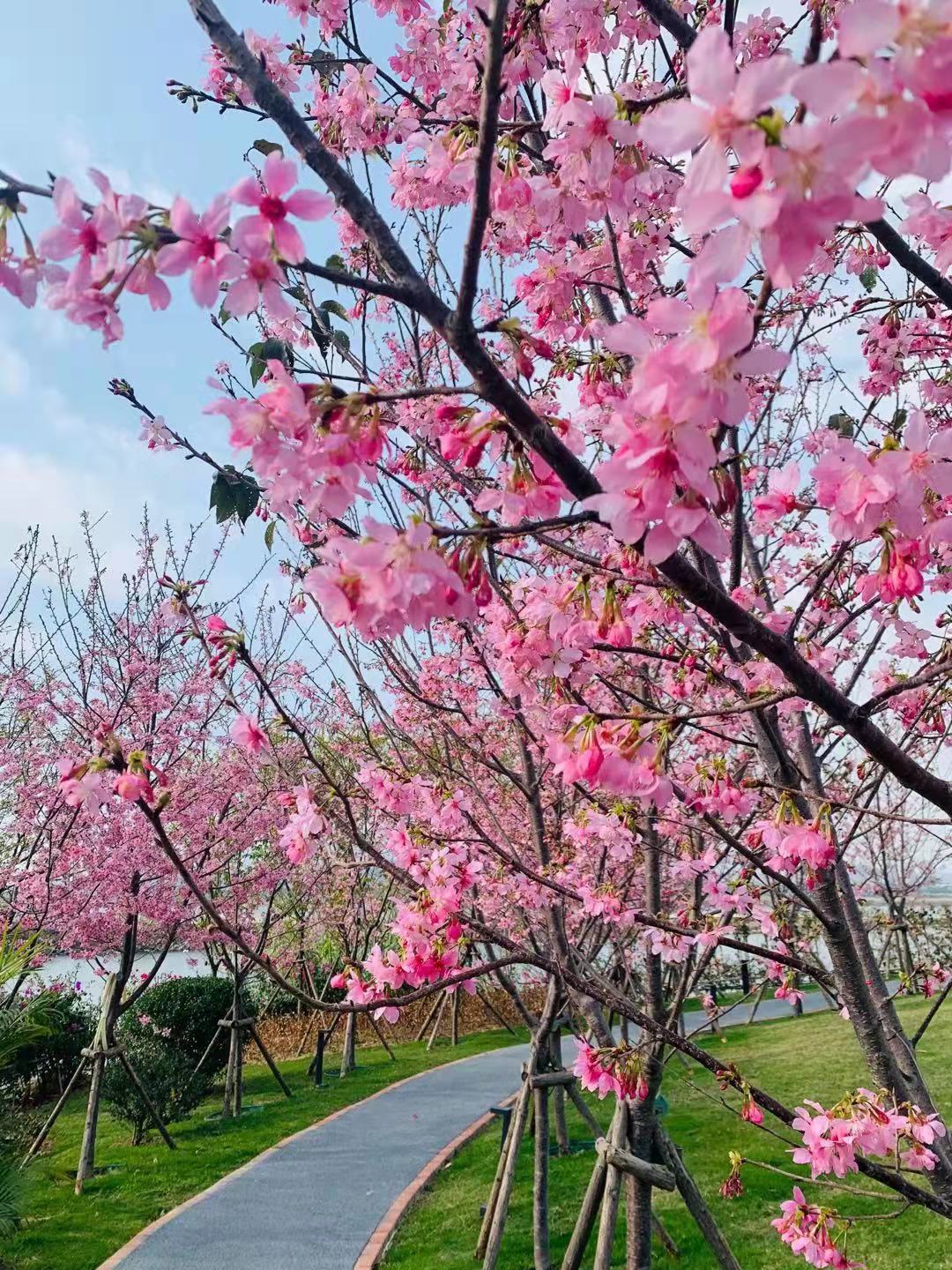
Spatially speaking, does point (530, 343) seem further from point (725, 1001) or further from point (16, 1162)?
point (725, 1001)

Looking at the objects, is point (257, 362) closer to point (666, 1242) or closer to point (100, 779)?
point (100, 779)

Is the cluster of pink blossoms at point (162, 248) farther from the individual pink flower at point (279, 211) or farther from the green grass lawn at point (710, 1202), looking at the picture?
the green grass lawn at point (710, 1202)

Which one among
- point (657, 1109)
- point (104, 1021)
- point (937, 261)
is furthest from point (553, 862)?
Answer: point (104, 1021)

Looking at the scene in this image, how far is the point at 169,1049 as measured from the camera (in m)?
9.43

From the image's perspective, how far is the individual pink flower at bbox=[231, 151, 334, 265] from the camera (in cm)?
106

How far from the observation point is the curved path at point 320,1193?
195 inches

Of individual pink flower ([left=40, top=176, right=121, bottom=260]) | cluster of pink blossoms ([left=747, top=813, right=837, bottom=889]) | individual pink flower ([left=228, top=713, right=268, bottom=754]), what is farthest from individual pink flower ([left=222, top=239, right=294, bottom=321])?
cluster of pink blossoms ([left=747, top=813, right=837, bottom=889])

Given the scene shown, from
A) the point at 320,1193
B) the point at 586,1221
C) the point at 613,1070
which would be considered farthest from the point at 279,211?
the point at 320,1193

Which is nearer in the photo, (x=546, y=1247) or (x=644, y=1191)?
(x=644, y=1191)

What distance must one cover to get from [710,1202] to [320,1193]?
2833 millimetres

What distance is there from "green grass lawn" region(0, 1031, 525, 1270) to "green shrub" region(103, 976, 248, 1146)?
12.3 inches

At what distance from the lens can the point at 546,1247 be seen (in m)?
4.32

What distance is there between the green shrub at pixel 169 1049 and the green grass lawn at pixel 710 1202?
345 cm

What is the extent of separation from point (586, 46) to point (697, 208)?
2065mm
